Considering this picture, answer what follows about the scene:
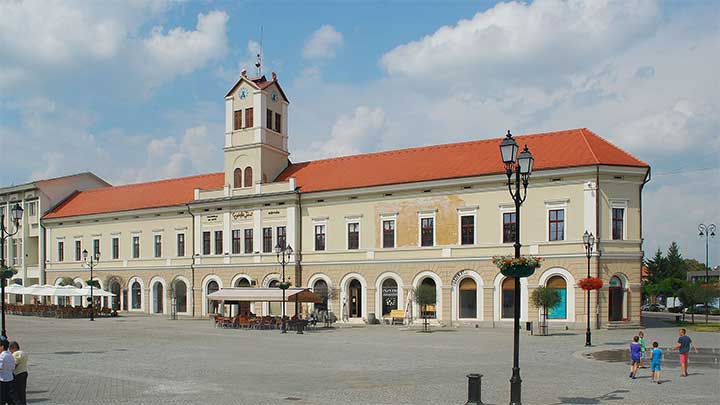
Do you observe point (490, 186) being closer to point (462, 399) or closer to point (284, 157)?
point (284, 157)

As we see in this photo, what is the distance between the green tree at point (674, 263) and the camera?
270ft

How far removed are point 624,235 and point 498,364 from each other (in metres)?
19.5

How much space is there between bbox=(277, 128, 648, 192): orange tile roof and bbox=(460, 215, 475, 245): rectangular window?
261 centimetres

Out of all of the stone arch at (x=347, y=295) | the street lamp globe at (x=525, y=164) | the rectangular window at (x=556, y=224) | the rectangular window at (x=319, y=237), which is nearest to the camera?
the street lamp globe at (x=525, y=164)

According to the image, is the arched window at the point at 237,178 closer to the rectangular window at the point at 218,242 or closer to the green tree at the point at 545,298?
the rectangular window at the point at 218,242

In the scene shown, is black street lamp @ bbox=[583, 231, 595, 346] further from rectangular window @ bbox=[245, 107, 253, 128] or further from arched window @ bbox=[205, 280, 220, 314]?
arched window @ bbox=[205, 280, 220, 314]

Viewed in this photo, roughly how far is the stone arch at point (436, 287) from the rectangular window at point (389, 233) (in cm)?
278

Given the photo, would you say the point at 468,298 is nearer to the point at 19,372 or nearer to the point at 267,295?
the point at 267,295

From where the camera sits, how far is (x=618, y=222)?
124 feet

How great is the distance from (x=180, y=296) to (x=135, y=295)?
529 cm

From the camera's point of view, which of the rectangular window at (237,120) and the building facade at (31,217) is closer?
the rectangular window at (237,120)

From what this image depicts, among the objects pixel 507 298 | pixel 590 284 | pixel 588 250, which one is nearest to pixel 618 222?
pixel 590 284

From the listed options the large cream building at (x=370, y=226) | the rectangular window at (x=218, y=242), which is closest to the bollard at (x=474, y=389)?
the large cream building at (x=370, y=226)

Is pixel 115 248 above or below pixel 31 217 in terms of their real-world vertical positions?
below
